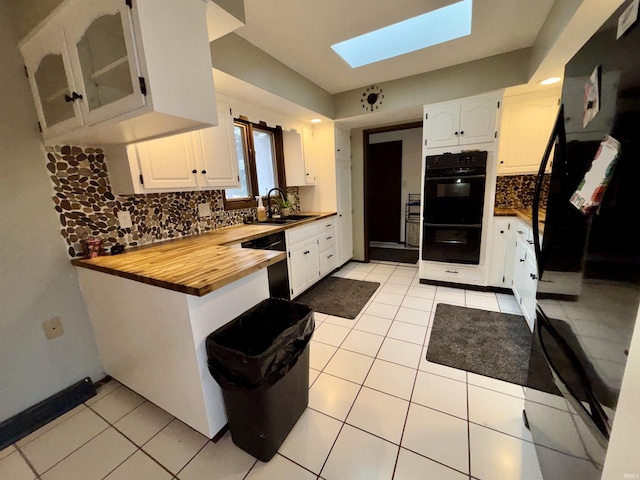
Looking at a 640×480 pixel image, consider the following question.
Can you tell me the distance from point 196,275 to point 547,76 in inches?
128

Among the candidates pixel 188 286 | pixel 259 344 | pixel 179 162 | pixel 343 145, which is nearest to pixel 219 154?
pixel 179 162

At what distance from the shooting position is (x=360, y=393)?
162 centimetres

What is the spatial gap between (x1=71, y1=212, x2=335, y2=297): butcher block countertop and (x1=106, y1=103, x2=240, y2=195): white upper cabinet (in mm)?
443

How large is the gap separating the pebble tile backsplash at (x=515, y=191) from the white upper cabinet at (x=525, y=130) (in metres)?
0.29

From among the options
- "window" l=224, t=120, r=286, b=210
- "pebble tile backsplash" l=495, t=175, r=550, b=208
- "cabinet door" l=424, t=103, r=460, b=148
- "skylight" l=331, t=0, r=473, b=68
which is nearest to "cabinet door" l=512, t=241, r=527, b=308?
"pebble tile backsplash" l=495, t=175, r=550, b=208

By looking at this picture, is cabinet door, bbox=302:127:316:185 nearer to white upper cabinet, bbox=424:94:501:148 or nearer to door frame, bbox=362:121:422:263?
door frame, bbox=362:121:422:263

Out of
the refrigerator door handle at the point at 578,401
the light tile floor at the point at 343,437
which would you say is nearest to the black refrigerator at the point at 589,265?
the refrigerator door handle at the point at 578,401

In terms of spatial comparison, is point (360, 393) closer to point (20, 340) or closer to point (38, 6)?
point (20, 340)

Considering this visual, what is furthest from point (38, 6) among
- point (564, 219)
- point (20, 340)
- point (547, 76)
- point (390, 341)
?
point (547, 76)

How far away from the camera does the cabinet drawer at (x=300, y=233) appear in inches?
105

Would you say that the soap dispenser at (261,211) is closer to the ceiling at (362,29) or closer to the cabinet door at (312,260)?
the cabinet door at (312,260)

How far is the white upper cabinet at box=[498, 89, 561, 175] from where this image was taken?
2.59m

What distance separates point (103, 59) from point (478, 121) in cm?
309

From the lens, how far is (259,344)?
58.8 inches
